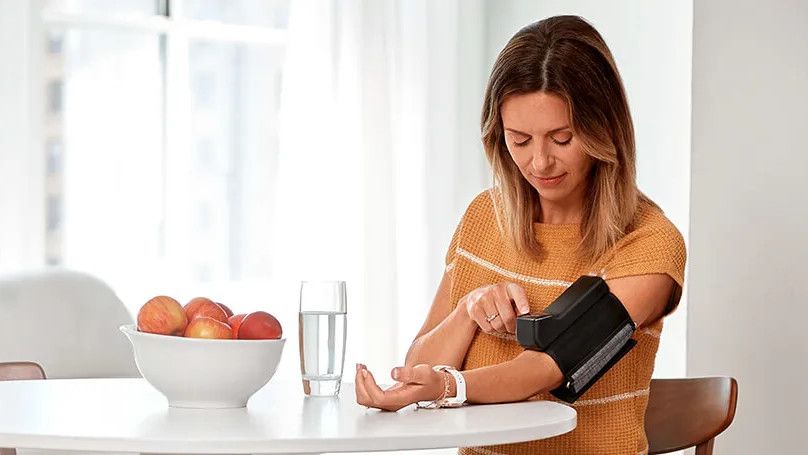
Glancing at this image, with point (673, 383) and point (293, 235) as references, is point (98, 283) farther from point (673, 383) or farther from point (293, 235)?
point (673, 383)

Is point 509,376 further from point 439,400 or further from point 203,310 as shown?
point 203,310

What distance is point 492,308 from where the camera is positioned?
1825 mm

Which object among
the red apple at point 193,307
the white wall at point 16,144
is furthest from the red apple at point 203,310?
the white wall at point 16,144

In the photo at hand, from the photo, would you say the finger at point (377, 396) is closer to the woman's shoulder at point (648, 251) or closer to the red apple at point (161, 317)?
the red apple at point (161, 317)

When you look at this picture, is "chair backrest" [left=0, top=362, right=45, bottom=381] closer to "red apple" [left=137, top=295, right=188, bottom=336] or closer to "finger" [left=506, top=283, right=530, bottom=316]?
"red apple" [left=137, top=295, right=188, bottom=336]

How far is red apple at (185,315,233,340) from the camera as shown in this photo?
159 centimetres

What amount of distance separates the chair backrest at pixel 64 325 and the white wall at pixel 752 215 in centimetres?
167

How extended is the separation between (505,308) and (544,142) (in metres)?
0.29

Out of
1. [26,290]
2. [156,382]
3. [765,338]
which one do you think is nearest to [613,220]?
[156,382]

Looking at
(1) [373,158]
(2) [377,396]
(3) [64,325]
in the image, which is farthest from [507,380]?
(1) [373,158]

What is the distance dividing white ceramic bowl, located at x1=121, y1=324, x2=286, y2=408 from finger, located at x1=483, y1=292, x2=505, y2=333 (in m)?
0.38

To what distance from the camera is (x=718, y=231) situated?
328 centimetres

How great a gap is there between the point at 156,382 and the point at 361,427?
1.08ft

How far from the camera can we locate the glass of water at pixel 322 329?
1707 millimetres
